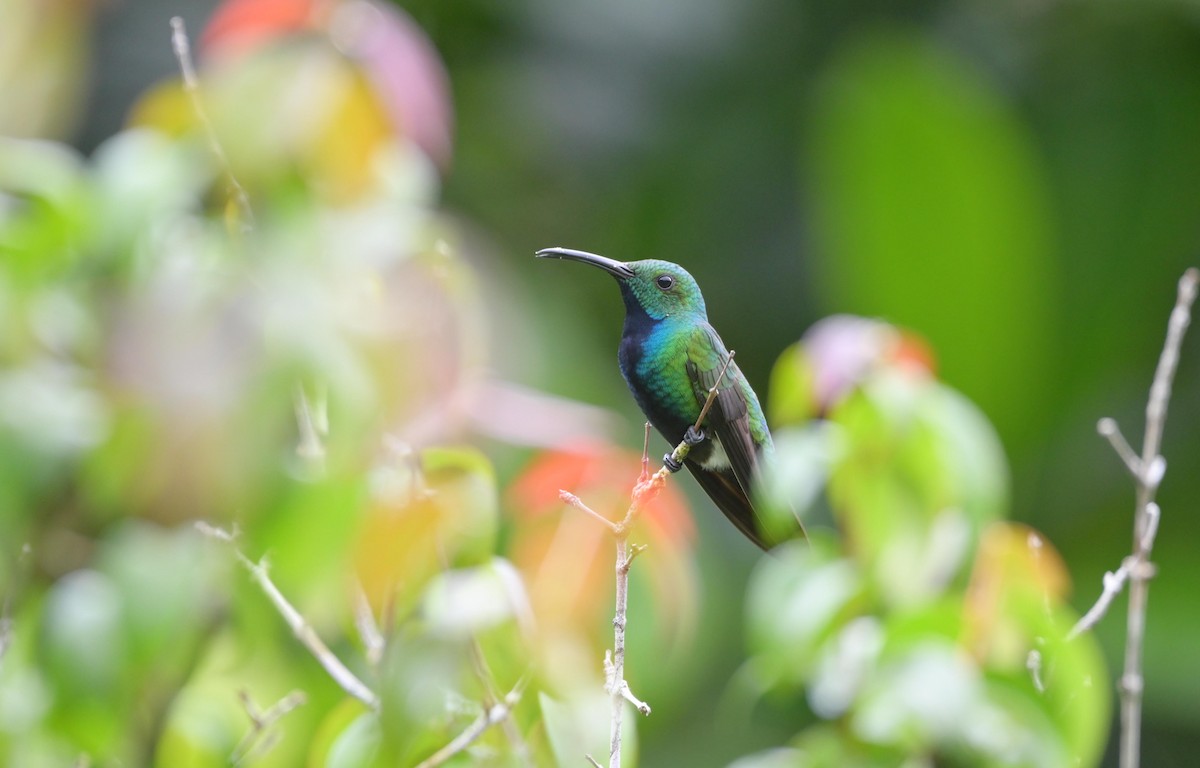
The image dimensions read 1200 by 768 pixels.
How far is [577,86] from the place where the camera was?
17.8 ft

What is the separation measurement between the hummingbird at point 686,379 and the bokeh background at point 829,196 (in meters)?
0.97

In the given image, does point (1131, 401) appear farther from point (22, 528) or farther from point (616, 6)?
point (22, 528)

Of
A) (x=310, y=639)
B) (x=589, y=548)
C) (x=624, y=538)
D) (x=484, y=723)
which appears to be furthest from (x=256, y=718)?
(x=624, y=538)

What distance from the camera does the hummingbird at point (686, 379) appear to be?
1104mm

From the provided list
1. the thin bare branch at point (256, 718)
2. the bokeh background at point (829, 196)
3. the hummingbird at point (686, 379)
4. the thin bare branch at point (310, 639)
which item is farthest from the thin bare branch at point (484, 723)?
the bokeh background at point (829, 196)

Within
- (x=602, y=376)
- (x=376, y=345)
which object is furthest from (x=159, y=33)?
(x=376, y=345)

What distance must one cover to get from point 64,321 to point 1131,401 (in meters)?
3.72

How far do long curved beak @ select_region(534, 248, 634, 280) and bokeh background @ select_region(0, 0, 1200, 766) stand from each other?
103cm

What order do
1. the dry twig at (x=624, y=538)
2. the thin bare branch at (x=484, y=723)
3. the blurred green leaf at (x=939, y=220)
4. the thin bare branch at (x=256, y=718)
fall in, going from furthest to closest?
the blurred green leaf at (x=939, y=220) < the thin bare branch at (x=256, y=718) < the thin bare branch at (x=484, y=723) < the dry twig at (x=624, y=538)

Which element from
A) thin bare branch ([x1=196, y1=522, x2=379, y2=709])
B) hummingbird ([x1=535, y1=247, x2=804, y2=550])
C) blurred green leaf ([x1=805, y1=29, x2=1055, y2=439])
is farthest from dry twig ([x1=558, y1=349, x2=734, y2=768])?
blurred green leaf ([x1=805, y1=29, x2=1055, y2=439])

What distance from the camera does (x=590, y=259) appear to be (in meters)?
0.99

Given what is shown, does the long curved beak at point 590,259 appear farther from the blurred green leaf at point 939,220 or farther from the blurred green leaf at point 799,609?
the blurred green leaf at point 939,220

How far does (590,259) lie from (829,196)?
2.70 metres

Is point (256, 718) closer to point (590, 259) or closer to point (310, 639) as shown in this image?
point (310, 639)
